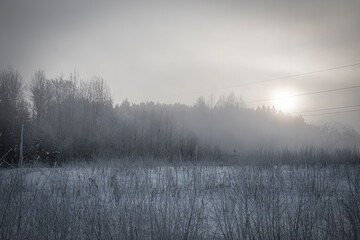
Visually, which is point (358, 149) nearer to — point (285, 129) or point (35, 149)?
point (35, 149)

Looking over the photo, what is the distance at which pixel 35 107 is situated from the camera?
3538 cm

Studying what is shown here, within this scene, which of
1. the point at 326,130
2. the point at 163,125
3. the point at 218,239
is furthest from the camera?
the point at 326,130

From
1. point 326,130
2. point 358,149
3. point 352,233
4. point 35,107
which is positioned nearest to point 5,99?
point 35,107

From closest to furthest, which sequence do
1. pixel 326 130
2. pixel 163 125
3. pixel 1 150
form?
pixel 1 150, pixel 163 125, pixel 326 130

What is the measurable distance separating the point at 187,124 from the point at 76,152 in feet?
97.0

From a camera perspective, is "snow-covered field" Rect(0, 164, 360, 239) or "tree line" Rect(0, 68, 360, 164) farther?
"tree line" Rect(0, 68, 360, 164)

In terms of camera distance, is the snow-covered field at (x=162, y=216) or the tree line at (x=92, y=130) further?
the tree line at (x=92, y=130)

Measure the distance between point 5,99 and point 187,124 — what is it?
3443 cm

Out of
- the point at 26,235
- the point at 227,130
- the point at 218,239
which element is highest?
the point at 227,130

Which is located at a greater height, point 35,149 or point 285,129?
point 285,129

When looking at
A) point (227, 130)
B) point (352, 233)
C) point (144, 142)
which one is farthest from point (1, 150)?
point (227, 130)

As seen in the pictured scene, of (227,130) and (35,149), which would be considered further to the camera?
(227,130)

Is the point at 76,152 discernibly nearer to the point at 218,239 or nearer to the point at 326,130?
the point at 218,239

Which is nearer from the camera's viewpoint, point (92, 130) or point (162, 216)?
point (162, 216)
